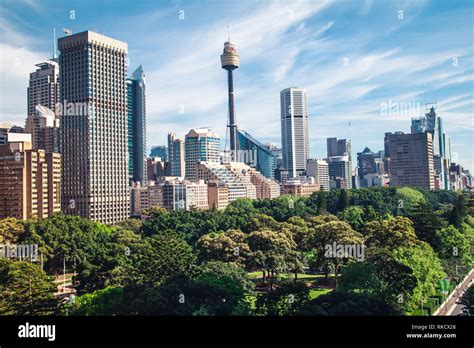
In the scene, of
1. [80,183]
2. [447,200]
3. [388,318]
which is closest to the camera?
[388,318]

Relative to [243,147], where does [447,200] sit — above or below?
below

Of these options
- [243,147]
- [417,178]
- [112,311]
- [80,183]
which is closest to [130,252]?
[112,311]

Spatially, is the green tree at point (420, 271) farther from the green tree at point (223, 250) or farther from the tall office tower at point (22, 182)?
the tall office tower at point (22, 182)

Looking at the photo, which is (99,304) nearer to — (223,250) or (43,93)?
(223,250)

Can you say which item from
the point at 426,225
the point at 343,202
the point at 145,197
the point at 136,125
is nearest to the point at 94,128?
the point at 145,197

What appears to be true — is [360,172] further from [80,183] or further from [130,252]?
[130,252]

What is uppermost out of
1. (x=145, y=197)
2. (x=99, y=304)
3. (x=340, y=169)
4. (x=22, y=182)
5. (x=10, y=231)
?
(x=340, y=169)

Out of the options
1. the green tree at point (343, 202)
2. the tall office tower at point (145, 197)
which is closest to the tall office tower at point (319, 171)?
the tall office tower at point (145, 197)
